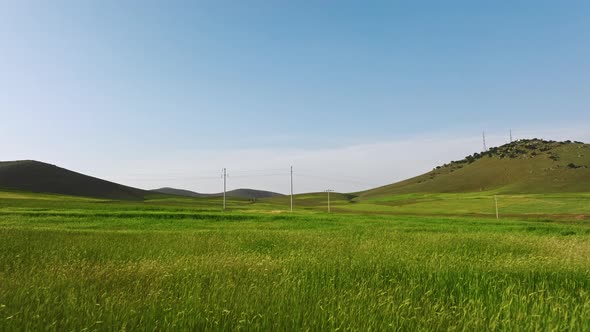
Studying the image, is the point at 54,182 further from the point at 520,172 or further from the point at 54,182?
the point at 520,172

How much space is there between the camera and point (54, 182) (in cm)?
13850

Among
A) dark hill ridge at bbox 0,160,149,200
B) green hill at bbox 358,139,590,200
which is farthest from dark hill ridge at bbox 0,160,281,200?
green hill at bbox 358,139,590,200

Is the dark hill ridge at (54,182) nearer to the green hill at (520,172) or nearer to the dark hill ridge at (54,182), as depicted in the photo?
the dark hill ridge at (54,182)

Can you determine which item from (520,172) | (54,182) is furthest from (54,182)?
(520,172)

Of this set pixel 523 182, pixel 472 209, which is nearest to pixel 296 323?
pixel 472 209

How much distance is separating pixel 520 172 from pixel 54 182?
182900mm

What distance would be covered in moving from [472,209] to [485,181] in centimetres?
8850

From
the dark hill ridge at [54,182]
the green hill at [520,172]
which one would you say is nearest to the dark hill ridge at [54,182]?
the dark hill ridge at [54,182]

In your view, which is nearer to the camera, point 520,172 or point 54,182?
point 54,182

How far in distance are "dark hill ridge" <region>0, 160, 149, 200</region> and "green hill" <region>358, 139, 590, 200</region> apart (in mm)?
127424

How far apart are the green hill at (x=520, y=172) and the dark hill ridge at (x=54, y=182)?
127 meters

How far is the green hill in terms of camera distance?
122 m

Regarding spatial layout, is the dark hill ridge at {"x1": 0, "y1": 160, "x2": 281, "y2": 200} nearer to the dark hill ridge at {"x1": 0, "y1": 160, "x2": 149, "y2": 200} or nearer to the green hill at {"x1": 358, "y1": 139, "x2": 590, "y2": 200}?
the dark hill ridge at {"x1": 0, "y1": 160, "x2": 149, "y2": 200}

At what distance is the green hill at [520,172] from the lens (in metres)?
122
